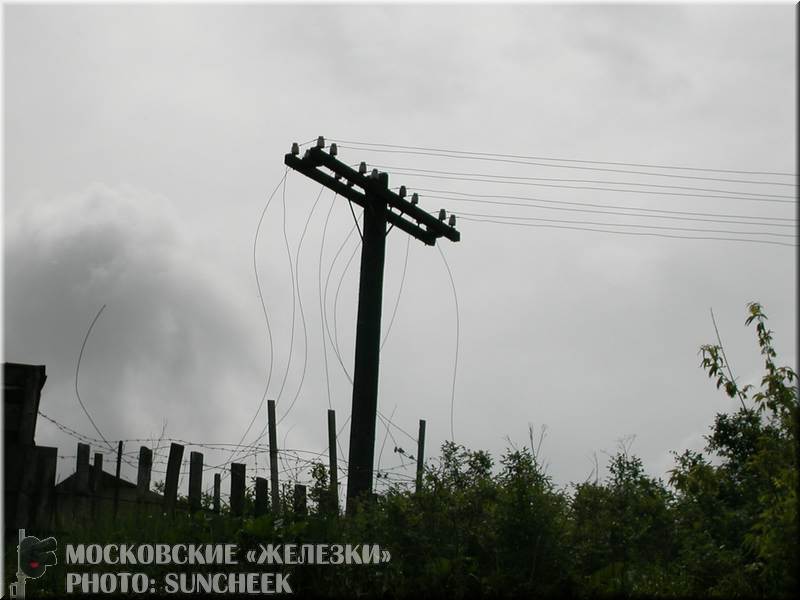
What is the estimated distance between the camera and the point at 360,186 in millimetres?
13180

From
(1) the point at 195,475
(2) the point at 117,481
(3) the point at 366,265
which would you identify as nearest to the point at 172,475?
(1) the point at 195,475

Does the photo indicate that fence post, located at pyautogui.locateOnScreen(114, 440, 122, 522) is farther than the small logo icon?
Yes

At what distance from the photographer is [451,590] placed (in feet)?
27.3

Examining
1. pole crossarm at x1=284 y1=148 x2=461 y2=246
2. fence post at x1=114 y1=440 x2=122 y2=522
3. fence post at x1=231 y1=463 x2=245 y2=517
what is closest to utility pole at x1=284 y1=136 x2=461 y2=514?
pole crossarm at x1=284 y1=148 x2=461 y2=246

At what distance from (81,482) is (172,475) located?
1.15 metres

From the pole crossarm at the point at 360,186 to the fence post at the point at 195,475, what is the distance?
182 inches

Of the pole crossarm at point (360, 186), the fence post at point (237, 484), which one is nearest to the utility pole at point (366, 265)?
the pole crossarm at point (360, 186)

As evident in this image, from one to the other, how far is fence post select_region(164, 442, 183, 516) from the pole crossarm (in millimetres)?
4639

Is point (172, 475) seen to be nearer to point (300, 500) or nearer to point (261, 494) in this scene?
point (261, 494)

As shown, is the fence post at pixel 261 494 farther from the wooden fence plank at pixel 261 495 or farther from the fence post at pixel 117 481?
the fence post at pixel 117 481

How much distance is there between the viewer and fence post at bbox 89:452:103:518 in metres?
10.7

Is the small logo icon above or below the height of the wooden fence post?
below

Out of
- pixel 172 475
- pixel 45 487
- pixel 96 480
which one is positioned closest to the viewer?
pixel 45 487

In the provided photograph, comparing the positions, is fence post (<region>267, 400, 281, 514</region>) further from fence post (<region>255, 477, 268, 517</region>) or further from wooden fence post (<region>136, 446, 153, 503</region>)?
wooden fence post (<region>136, 446, 153, 503</region>)
